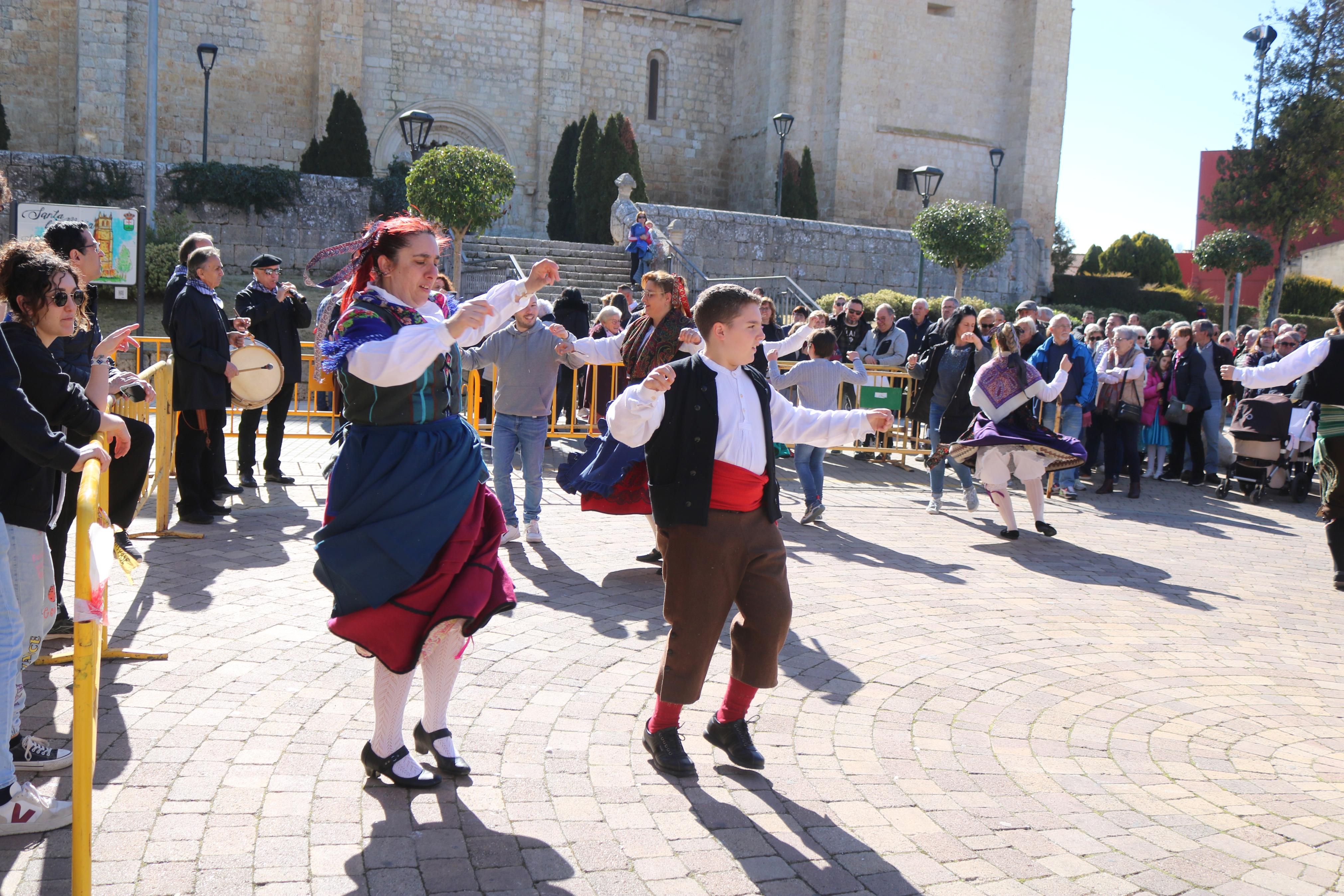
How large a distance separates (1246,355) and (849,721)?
36.7 ft

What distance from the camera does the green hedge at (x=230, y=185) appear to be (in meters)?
21.1

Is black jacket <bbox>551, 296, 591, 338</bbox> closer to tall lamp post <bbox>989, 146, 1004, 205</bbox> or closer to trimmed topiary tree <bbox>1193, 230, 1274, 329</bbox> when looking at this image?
tall lamp post <bbox>989, 146, 1004, 205</bbox>

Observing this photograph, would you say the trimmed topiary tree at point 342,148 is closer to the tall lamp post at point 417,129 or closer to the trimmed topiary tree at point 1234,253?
the tall lamp post at point 417,129

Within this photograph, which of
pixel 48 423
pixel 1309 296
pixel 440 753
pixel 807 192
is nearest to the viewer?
pixel 48 423

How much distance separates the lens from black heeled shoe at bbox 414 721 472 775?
3527 mm

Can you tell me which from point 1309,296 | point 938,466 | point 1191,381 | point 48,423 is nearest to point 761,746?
point 48,423

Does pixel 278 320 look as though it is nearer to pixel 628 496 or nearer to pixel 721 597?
pixel 628 496

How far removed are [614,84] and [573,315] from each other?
19.0 m

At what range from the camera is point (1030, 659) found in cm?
526

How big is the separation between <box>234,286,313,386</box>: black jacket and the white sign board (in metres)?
7.48

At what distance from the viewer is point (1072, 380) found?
11.5 metres

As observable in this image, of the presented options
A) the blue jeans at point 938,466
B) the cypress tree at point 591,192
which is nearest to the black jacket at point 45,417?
the blue jeans at point 938,466

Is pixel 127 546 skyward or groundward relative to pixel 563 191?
groundward

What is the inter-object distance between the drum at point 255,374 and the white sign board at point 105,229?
8.63 meters
